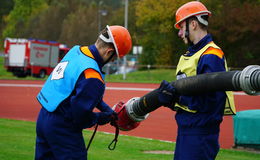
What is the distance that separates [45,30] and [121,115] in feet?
248

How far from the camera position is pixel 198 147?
16.0 ft

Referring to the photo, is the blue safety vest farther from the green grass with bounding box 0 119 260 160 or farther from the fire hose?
the green grass with bounding box 0 119 260 160

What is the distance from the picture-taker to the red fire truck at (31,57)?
41469mm

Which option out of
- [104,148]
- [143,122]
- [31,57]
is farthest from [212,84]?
[31,57]

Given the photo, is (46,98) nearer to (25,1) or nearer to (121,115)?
(121,115)

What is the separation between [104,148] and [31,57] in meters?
32.6

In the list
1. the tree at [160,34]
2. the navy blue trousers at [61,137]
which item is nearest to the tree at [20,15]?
the tree at [160,34]

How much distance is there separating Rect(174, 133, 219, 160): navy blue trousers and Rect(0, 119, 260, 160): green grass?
14.3ft

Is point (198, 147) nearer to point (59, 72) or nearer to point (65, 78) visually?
point (65, 78)

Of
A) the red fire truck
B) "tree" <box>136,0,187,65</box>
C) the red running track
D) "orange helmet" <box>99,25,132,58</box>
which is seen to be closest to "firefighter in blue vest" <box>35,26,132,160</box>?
"orange helmet" <box>99,25,132,58</box>

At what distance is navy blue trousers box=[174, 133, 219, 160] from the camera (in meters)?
4.87

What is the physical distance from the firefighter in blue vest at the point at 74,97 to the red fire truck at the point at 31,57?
36.5 m

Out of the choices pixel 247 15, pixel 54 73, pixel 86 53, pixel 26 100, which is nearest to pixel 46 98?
pixel 54 73

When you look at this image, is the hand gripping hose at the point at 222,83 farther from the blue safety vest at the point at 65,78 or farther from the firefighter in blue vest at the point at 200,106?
the blue safety vest at the point at 65,78
